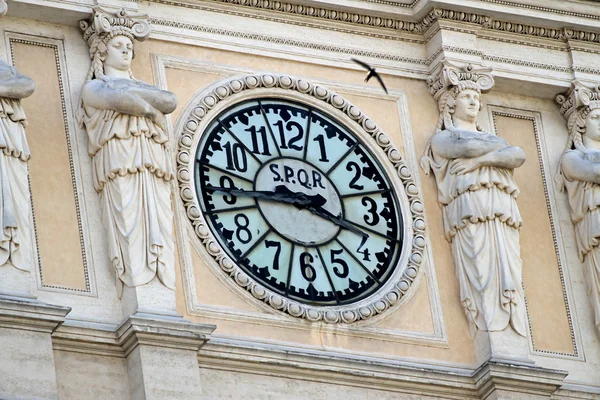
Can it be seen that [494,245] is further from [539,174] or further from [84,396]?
[84,396]

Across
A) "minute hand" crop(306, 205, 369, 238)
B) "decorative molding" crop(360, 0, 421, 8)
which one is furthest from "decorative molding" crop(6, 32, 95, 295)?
"decorative molding" crop(360, 0, 421, 8)

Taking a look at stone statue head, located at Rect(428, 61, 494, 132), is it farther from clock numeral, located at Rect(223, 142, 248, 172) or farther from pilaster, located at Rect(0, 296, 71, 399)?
pilaster, located at Rect(0, 296, 71, 399)

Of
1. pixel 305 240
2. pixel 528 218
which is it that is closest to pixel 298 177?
pixel 305 240

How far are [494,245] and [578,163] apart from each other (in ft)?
3.85

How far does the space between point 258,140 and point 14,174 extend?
7.09 ft

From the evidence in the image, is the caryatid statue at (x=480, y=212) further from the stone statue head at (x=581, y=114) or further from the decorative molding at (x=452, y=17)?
the stone statue head at (x=581, y=114)

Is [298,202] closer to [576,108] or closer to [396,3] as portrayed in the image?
[396,3]

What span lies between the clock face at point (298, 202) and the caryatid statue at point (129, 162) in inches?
21.6

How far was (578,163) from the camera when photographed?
64.6 feet

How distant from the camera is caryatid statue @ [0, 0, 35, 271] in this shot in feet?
56.5

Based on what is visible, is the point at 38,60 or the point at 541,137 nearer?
the point at 38,60

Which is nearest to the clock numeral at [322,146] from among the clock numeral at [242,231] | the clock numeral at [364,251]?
the clock numeral at [364,251]

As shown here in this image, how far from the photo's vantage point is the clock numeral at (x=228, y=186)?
1856 cm

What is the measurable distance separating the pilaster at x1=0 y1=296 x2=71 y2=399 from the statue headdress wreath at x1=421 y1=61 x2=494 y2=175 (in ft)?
12.8
